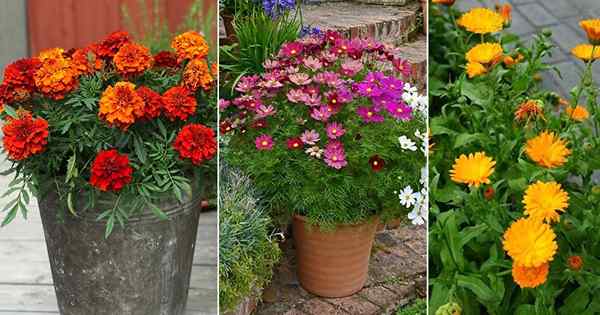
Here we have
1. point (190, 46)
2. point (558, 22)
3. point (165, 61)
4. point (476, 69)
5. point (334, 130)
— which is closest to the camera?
point (334, 130)

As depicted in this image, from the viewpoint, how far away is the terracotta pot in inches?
64.2

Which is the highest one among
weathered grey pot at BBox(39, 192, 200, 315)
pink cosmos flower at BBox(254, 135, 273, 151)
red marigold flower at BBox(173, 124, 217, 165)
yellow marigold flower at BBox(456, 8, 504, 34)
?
yellow marigold flower at BBox(456, 8, 504, 34)

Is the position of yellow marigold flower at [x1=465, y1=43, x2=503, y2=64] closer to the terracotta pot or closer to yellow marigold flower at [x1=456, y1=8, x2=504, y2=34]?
yellow marigold flower at [x1=456, y1=8, x2=504, y2=34]

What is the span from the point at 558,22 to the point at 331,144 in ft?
→ 4.57

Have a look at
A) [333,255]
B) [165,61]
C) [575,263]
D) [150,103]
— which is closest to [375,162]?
[333,255]

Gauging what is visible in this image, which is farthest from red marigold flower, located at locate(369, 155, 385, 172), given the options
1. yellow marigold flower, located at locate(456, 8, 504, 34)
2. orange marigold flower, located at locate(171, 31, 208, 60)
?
orange marigold flower, located at locate(171, 31, 208, 60)

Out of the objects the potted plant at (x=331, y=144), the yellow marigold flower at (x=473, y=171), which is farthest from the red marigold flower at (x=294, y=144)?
the yellow marigold flower at (x=473, y=171)

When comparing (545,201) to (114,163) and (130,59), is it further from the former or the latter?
(130,59)

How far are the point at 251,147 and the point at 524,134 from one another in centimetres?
74

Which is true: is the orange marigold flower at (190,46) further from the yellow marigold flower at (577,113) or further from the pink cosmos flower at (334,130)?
the yellow marigold flower at (577,113)

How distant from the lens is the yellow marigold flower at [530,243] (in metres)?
1.42

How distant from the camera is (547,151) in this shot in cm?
162

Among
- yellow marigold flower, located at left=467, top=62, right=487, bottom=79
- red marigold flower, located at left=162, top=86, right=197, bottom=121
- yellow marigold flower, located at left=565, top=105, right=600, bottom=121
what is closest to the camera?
yellow marigold flower, located at left=565, top=105, right=600, bottom=121

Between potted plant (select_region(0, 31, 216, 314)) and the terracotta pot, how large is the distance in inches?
17.7
